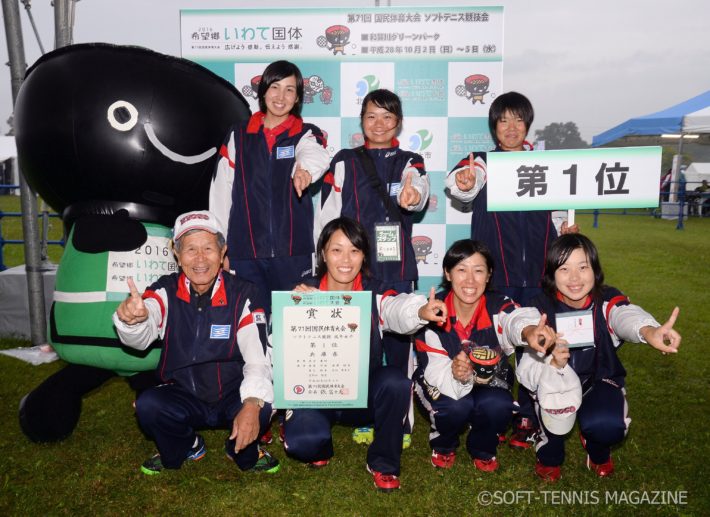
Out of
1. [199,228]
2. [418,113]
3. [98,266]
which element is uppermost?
[418,113]

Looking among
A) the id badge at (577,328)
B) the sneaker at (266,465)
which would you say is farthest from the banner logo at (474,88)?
the sneaker at (266,465)

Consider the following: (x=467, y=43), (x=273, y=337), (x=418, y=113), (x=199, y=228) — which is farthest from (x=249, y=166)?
(x=467, y=43)

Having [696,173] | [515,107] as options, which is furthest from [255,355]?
[696,173]

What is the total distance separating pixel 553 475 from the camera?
2545 millimetres

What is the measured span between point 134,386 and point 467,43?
3.34 m

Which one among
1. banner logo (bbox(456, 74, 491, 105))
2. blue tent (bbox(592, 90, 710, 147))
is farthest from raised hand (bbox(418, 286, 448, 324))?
blue tent (bbox(592, 90, 710, 147))

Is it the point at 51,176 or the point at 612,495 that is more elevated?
the point at 51,176

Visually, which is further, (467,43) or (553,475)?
(467,43)

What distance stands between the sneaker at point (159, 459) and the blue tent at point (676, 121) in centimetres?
1590

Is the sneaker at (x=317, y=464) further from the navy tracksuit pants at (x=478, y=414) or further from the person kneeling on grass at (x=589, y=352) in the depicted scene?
the person kneeling on grass at (x=589, y=352)

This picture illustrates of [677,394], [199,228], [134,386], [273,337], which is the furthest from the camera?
[677,394]

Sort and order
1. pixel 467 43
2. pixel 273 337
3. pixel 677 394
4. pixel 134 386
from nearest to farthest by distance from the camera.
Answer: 1. pixel 273 337
2. pixel 134 386
3. pixel 677 394
4. pixel 467 43

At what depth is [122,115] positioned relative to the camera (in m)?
2.77

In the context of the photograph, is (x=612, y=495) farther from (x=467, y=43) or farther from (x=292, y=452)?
(x=467, y=43)
